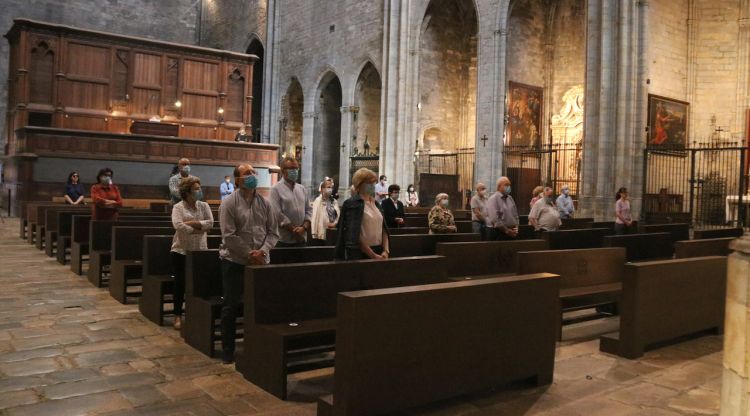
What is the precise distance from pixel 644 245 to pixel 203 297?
6211 millimetres

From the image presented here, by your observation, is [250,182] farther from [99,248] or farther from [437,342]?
[99,248]

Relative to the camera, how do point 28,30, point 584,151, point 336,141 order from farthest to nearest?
point 336,141 → point 28,30 → point 584,151

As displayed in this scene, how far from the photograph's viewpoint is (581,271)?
6.44 m

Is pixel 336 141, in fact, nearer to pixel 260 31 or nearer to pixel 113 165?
pixel 260 31

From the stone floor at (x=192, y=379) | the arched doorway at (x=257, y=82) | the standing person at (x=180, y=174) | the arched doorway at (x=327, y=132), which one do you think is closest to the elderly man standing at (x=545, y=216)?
the stone floor at (x=192, y=379)

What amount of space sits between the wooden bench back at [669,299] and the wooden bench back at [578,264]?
851 millimetres

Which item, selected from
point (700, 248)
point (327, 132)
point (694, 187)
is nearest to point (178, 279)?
point (700, 248)

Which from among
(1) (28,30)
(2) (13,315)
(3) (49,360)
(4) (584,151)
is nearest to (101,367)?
(3) (49,360)

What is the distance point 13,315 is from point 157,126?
613 inches

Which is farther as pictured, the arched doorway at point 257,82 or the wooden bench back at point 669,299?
the arched doorway at point 257,82

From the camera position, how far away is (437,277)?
5332mm

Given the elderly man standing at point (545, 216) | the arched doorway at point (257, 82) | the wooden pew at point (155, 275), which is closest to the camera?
the wooden pew at point (155, 275)

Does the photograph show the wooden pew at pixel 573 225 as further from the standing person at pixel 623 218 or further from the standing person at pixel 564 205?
the standing person at pixel 564 205

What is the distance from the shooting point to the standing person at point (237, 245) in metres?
4.84
